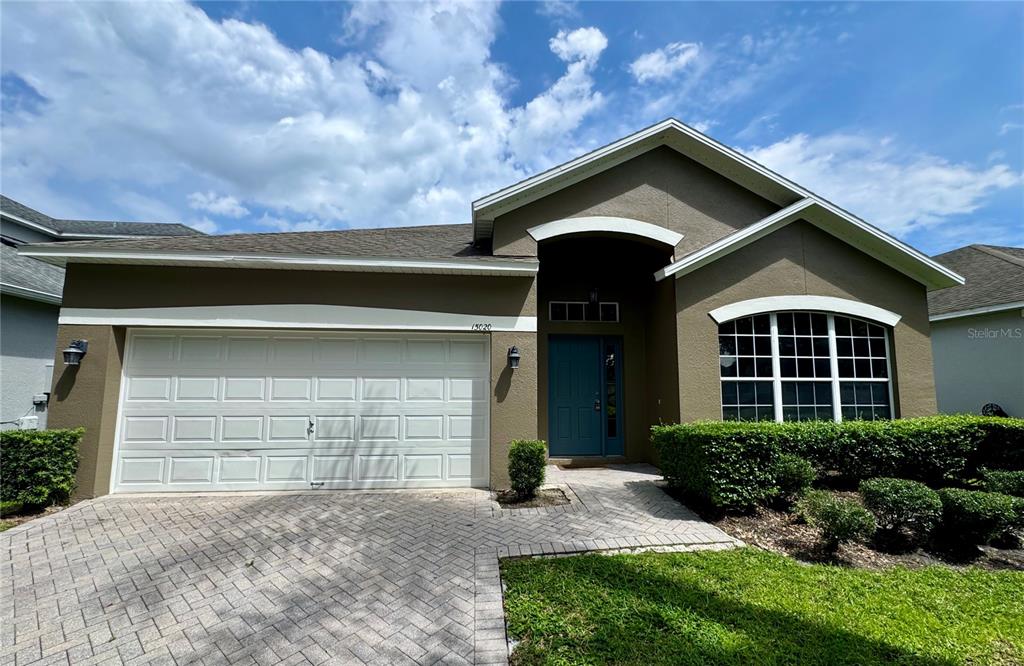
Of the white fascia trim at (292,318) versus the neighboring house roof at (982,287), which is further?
the neighboring house roof at (982,287)

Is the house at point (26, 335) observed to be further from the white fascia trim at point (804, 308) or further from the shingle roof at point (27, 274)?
the white fascia trim at point (804, 308)

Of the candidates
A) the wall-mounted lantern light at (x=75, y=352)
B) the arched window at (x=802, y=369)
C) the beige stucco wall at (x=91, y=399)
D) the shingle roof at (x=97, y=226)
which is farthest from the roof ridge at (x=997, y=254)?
the shingle roof at (x=97, y=226)

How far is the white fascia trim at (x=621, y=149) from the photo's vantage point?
24.5 feet

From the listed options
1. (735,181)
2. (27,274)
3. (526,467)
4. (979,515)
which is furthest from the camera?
(27,274)

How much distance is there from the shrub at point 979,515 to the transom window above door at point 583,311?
5665 millimetres

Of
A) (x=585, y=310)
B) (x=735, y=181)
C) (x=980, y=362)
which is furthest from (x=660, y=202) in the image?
(x=980, y=362)

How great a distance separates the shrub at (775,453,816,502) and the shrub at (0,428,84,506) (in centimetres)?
1011

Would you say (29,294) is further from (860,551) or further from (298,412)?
(860,551)

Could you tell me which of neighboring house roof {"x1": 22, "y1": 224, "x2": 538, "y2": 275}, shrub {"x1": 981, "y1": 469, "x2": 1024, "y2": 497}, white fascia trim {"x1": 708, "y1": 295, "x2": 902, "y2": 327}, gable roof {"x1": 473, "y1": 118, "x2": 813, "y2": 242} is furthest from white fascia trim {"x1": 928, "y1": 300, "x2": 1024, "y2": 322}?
neighboring house roof {"x1": 22, "y1": 224, "x2": 538, "y2": 275}

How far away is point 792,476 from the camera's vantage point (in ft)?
18.9

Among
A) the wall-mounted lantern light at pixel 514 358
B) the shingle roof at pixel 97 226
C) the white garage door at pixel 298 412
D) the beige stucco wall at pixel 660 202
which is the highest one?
the shingle roof at pixel 97 226

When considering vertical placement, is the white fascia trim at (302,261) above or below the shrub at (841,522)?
above

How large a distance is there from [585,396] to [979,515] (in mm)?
5726

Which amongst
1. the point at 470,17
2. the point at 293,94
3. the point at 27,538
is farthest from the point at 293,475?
the point at 470,17
